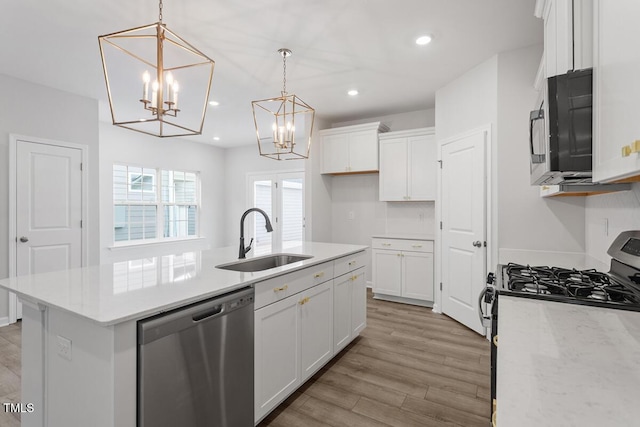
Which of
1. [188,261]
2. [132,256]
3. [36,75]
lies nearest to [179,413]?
[188,261]

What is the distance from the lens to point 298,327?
2.13 metres

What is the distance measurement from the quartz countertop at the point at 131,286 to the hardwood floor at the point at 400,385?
903 mm

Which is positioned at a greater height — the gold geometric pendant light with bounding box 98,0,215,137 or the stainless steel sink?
the gold geometric pendant light with bounding box 98,0,215,137

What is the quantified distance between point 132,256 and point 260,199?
2631mm

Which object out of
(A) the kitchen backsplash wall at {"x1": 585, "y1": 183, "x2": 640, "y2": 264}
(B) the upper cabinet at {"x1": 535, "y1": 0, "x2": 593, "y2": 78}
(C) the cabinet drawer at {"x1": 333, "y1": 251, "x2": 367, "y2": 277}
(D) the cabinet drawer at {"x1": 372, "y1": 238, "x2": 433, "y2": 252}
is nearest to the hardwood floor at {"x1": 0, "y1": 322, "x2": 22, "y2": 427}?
(C) the cabinet drawer at {"x1": 333, "y1": 251, "x2": 367, "y2": 277}

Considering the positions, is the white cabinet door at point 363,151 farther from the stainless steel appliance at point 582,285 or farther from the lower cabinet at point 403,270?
the stainless steel appliance at point 582,285

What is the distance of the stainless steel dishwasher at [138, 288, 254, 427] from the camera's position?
124cm

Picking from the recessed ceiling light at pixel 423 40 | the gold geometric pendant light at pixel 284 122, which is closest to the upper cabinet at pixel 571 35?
the recessed ceiling light at pixel 423 40

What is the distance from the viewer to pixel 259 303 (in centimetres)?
179

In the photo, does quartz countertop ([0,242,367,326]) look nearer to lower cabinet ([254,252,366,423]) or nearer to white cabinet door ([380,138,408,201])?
lower cabinet ([254,252,366,423])

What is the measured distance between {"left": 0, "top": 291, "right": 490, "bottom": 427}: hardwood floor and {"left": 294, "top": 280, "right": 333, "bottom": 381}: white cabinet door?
18cm

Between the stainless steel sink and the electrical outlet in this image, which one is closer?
the electrical outlet

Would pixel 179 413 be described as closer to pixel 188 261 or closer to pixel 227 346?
pixel 227 346

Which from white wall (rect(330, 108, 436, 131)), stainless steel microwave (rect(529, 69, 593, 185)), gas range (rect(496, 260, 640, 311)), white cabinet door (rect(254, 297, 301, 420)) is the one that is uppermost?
white wall (rect(330, 108, 436, 131))
